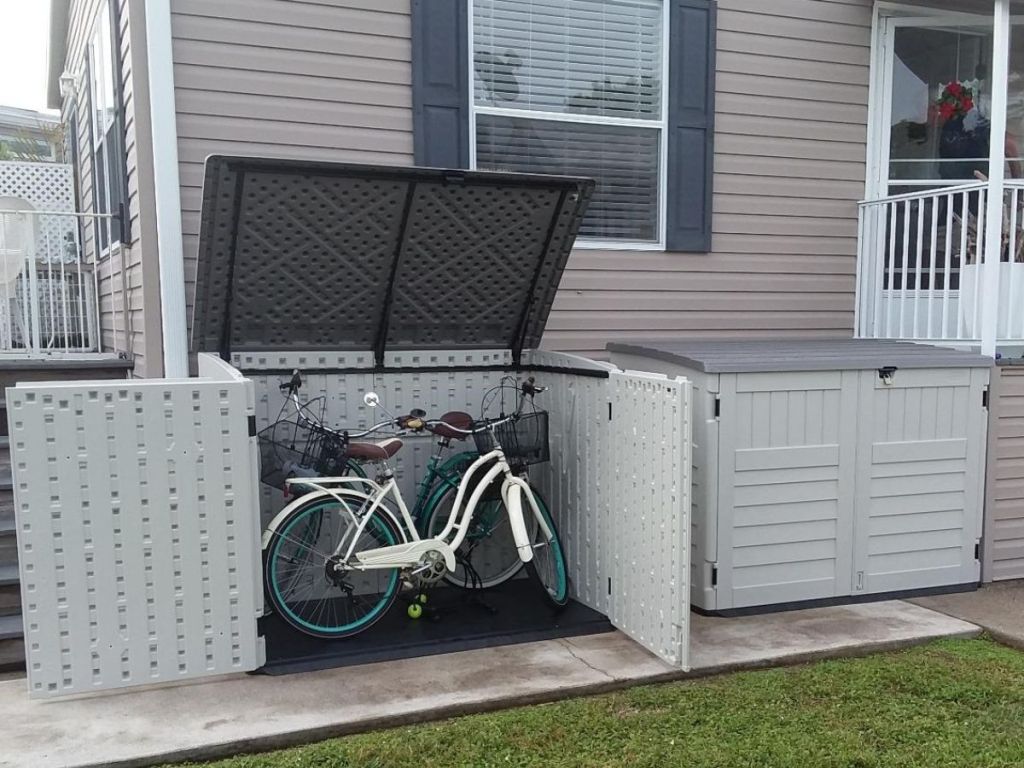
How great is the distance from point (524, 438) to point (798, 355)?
1.46 m

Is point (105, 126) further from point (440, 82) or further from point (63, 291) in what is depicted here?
point (440, 82)

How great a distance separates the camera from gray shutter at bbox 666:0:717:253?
4.97 m

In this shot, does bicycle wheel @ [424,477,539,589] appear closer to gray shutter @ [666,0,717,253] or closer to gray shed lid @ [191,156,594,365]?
gray shed lid @ [191,156,594,365]

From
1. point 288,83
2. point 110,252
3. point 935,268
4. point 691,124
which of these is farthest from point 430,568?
point 935,268

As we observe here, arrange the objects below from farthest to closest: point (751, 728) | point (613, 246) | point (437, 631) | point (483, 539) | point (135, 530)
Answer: point (613, 246), point (483, 539), point (437, 631), point (135, 530), point (751, 728)

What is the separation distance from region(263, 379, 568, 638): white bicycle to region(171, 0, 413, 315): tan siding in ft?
4.42

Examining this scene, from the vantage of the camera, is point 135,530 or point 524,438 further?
point 524,438

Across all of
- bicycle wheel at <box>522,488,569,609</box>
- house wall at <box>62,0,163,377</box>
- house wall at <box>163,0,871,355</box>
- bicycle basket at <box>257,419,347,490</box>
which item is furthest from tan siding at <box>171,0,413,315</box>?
bicycle wheel at <box>522,488,569,609</box>

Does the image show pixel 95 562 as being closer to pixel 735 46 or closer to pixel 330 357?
pixel 330 357

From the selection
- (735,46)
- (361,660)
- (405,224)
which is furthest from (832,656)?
(735,46)

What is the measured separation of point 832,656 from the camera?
3656 mm

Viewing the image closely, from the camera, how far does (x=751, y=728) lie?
2.98 m

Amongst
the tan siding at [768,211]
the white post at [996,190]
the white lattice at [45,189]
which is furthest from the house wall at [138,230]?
the white post at [996,190]

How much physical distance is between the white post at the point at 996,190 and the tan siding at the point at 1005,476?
229mm
